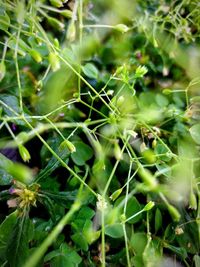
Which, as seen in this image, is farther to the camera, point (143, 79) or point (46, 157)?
point (143, 79)

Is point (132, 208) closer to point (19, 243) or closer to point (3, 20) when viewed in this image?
point (19, 243)

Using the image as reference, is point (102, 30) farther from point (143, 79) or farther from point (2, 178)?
point (2, 178)

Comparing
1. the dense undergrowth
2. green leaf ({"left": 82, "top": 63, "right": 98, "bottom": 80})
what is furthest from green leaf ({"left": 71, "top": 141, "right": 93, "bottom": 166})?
green leaf ({"left": 82, "top": 63, "right": 98, "bottom": 80})

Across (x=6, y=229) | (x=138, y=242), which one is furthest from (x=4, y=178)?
(x=138, y=242)

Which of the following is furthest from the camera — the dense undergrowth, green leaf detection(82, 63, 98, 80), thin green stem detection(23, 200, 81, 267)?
green leaf detection(82, 63, 98, 80)

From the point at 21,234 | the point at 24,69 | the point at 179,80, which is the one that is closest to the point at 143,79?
the point at 179,80

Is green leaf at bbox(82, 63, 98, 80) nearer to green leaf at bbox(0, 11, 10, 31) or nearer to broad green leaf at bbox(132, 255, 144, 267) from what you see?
green leaf at bbox(0, 11, 10, 31)

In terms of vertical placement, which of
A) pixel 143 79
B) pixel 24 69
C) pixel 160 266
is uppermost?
pixel 24 69
